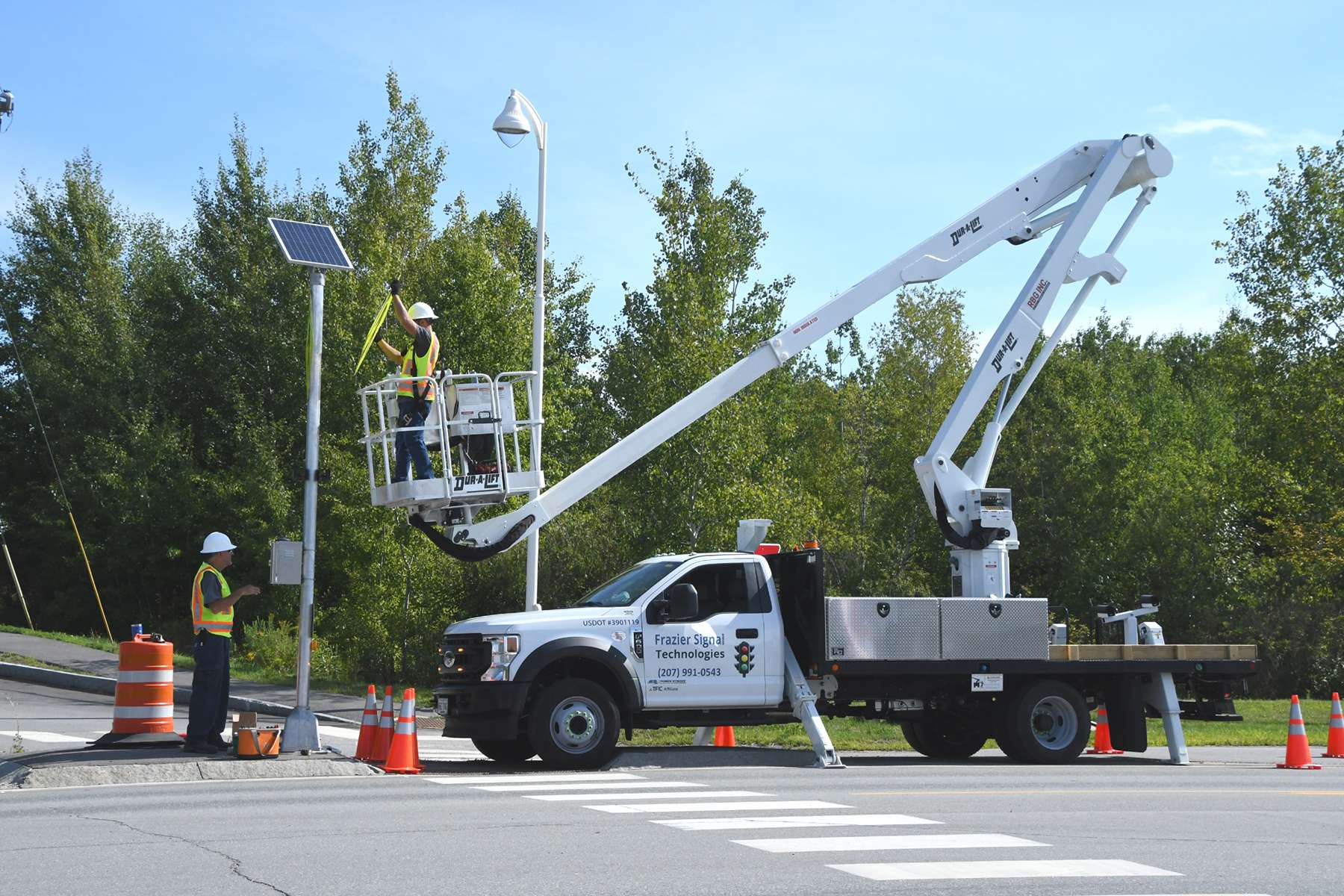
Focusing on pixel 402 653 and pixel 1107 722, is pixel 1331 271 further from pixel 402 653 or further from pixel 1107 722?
pixel 402 653

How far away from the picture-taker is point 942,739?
55.9ft

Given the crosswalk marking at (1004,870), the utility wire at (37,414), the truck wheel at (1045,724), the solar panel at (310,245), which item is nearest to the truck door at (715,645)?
the truck wheel at (1045,724)

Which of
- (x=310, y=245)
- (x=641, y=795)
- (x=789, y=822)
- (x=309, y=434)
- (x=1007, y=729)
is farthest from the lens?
(x=1007, y=729)

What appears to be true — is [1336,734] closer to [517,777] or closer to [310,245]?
[517,777]

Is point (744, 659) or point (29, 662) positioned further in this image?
point (29, 662)

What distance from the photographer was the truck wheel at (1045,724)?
51.1 feet

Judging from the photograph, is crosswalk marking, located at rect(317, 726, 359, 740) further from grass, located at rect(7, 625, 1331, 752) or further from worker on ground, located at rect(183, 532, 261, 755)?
worker on ground, located at rect(183, 532, 261, 755)

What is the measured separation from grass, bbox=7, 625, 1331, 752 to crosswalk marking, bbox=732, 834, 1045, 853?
8585 millimetres

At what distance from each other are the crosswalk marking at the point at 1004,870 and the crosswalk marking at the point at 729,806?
2817 mm

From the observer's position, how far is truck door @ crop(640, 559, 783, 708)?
560 inches

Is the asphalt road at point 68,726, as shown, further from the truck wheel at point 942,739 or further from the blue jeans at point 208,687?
the truck wheel at point 942,739

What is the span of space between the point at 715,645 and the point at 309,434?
15.7 ft

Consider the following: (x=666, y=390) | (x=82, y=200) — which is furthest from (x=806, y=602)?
(x=82, y=200)

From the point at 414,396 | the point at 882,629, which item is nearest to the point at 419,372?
the point at 414,396
